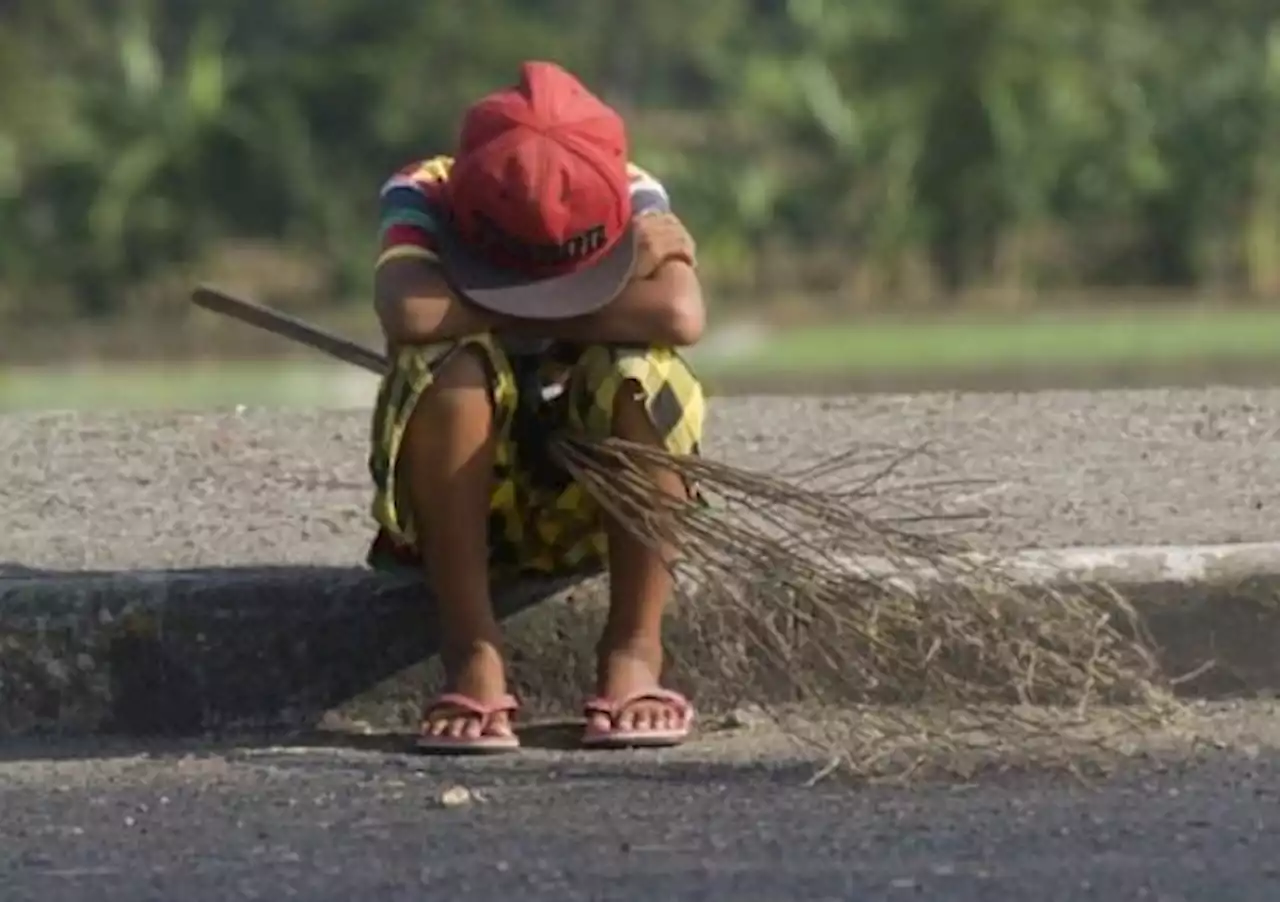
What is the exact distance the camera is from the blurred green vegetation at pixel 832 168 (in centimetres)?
1780

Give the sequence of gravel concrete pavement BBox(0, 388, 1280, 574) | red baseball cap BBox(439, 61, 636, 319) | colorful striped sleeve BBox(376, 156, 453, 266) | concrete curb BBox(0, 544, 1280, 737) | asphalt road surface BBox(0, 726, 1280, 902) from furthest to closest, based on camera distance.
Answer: gravel concrete pavement BBox(0, 388, 1280, 574), concrete curb BBox(0, 544, 1280, 737), colorful striped sleeve BBox(376, 156, 453, 266), red baseball cap BBox(439, 61, 636, 319), asphalt road surface BBox(0, 726, 1280, 902)

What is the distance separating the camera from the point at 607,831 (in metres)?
3.51

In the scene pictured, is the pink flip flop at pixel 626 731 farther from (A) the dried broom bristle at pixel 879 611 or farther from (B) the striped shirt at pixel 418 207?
(B) the striped shirt at pixel 418 207

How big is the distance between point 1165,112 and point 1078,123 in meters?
0.71

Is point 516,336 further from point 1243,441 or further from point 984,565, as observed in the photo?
point 1243,441

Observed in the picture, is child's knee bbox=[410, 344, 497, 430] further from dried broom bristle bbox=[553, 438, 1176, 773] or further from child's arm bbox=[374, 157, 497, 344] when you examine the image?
dried broom bristle bbox=[553, 438, 1176, 773]

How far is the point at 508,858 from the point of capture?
339cm

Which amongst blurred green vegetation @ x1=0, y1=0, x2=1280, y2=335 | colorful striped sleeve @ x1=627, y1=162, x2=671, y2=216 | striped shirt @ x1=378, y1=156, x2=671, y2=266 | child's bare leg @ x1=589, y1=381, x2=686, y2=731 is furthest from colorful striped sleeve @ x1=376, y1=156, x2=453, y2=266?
blurred green vegetation @ x1=0, y1=0, x2=1280, y2=335

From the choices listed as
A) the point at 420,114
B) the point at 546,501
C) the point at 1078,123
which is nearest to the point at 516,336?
the point at 546,501

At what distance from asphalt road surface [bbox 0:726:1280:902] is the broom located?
0.63ft

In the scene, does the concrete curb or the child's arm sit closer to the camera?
the child's arm

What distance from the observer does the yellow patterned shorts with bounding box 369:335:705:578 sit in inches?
154

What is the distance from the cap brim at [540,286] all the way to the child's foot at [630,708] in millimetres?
497

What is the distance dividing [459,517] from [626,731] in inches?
15.0
